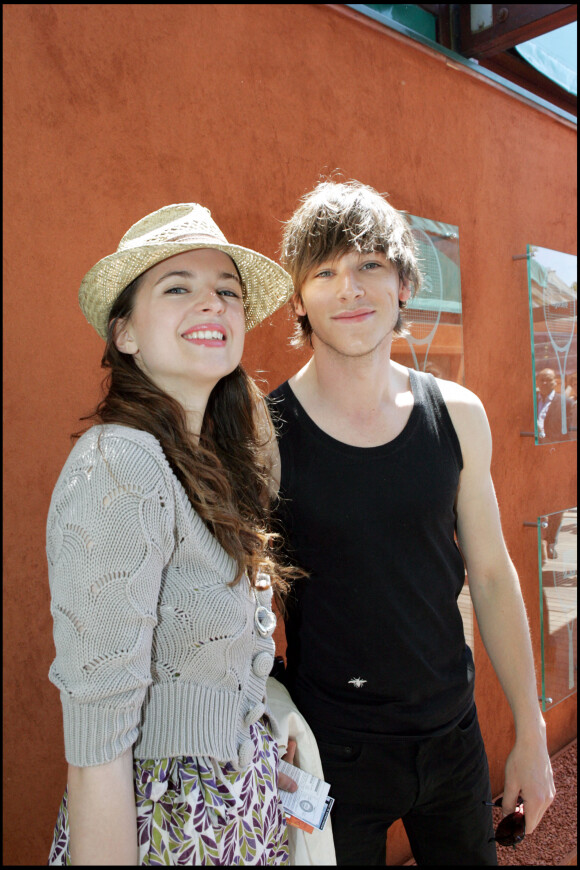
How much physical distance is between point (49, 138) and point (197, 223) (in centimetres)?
70

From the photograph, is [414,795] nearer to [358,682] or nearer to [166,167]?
[358,682]

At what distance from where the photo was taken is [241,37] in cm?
243

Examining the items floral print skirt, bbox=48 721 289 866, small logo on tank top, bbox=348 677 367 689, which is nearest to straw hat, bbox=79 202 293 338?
floral print skirt, bbox=48 721 289 866

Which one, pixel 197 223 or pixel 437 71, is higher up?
pixel 437 71

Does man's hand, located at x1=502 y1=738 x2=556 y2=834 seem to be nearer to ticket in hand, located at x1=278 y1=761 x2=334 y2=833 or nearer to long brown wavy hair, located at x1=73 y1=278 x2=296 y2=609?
ticket in hand, located at x1=278 y1=761 x2=334 y2=833

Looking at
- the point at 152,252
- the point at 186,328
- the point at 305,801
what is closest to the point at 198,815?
the point at 305,801

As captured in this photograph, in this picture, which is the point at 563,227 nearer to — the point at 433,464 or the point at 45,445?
the point at 433,464

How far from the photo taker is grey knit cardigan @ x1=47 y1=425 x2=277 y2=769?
1.11 meters

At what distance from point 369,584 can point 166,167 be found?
1.49 m

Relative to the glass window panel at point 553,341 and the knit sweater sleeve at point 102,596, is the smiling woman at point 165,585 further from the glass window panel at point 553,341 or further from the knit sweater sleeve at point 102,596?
the glass window panel at point 553,341

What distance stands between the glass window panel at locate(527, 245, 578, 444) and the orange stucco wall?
30 centimetres

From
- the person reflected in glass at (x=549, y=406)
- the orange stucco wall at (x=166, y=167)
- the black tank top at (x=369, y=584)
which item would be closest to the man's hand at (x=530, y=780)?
the black tank top at (x=369, y=584)

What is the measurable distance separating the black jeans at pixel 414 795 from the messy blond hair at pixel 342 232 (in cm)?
136

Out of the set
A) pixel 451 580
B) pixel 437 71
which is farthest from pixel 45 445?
pixel 437 71
